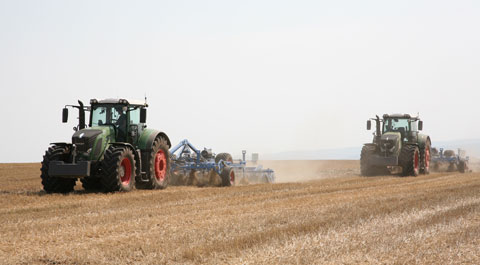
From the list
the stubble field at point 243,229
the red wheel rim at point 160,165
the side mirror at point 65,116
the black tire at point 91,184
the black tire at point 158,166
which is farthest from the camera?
the red wheel rim at point 160,165

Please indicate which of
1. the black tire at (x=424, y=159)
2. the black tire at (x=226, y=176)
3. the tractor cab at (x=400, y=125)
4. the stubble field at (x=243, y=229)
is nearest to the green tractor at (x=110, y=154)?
the stubble field at (x=243, y=229)

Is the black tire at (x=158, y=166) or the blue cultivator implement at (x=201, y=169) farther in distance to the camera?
the blue cultivator implement at (x=201, y=169)

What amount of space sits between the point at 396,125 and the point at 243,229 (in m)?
17.5

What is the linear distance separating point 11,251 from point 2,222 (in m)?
2.70

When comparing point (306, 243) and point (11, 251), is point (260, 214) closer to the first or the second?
point (306, 243)

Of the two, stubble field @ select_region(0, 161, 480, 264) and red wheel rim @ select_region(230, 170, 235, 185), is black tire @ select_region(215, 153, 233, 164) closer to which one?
red wheel rim @ select_region(230, 170, 235, 185)

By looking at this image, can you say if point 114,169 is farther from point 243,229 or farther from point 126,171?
point 243,229

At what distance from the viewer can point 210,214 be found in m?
10.3

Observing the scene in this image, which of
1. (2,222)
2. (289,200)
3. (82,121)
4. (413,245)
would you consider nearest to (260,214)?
(289,200)

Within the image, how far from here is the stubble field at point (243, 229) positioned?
6.77 meters

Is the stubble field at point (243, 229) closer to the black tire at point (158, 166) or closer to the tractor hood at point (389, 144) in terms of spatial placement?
the black tire at point (158, 166)

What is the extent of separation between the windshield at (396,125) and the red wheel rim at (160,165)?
11.0 m

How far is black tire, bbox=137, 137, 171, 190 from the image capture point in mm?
16000

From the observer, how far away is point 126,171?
50.2 feet
